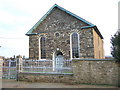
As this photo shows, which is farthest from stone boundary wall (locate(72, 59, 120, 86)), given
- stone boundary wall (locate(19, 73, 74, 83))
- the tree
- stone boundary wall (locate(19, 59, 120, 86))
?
stone boundary wall (locate(19, 73, 74, 83))

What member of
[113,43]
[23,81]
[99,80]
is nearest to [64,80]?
[99,80]

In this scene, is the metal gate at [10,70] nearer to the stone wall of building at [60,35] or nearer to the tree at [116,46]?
the stone wall of building at [60,35]

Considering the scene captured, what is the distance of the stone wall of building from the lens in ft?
49.0

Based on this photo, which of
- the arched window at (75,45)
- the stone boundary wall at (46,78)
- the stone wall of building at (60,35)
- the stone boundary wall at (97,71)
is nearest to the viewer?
the stone boundary wall at (97,71)

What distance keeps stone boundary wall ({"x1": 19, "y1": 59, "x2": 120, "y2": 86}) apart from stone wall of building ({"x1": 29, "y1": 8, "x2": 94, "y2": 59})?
5.33 meters

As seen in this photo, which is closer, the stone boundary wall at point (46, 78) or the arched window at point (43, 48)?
the stone boundary wall at point (46, 78)

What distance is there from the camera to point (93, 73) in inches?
363

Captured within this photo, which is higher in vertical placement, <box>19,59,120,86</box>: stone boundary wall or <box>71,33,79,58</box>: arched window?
<box>71,33,79,58</box>: arched window

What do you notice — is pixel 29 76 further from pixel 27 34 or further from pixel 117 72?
pixel 27 34

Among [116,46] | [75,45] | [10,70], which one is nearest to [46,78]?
[10,70]

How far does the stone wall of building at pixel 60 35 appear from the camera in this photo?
14.9 metres

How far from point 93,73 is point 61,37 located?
795 centimetres

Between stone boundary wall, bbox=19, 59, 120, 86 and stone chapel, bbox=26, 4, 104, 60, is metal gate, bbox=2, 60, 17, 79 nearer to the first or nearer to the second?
stone boundary wall, bbox=19, 59, 120, 86

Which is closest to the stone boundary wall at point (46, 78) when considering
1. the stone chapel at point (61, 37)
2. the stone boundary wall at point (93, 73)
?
the stone boundary wall at point (93, 73)
